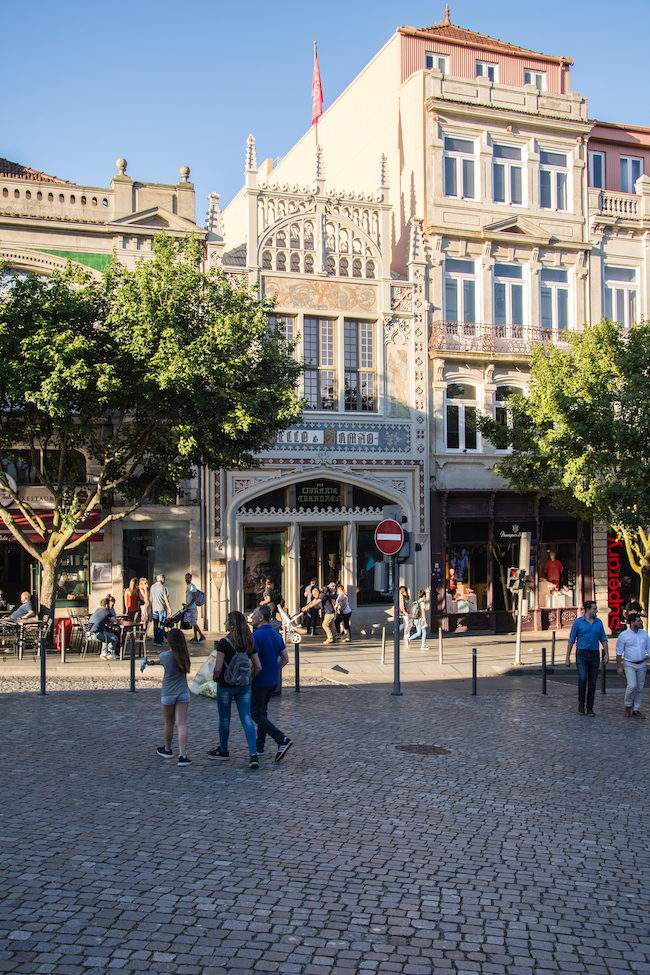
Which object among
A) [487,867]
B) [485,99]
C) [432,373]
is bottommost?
[487,867]

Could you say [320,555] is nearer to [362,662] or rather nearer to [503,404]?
[362,662]

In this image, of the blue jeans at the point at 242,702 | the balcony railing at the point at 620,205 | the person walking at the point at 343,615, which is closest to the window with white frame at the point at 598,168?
the balcony railing at the point at 620,205

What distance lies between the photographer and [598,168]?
29.7 metres

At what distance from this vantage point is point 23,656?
18391mm

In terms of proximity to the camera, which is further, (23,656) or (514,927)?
(23,656)

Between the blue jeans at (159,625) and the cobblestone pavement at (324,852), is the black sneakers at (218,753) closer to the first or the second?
the cobblestone pavement at (324,852)

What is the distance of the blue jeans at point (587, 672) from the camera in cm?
1395

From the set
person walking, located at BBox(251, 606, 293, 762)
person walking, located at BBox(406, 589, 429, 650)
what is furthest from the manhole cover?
person walking, located at BBox(406, 589, 429, 650)

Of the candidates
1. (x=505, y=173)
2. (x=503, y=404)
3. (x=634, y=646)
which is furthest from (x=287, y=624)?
(x=505, y=173)

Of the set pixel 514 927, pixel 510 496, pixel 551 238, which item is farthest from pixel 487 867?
pixel 551 238

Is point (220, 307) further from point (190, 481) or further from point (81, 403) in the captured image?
point (190, 481)

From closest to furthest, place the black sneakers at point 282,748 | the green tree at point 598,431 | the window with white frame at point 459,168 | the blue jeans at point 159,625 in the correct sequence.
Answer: the black sneakers at point 282,748 → the blue jeans at point 159,625 → the green tree at point 598,431 → the window with white frame at point 459,168

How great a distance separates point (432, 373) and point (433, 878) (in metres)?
20.6

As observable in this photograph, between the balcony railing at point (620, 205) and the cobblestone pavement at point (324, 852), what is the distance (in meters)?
21.7
